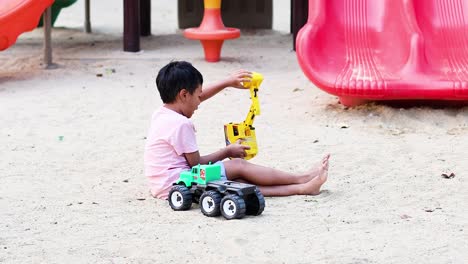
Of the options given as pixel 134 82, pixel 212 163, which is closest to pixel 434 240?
pixel 212 163

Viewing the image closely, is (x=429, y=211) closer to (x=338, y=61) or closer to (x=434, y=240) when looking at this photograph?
(x=434, y=240)

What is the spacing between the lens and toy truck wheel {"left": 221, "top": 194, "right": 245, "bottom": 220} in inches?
150

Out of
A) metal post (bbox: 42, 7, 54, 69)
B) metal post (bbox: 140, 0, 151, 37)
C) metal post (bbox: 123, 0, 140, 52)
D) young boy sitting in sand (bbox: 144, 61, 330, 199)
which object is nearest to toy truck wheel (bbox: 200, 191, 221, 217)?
young boy sitting in sand (bbox: 144, 61, 330, 199)

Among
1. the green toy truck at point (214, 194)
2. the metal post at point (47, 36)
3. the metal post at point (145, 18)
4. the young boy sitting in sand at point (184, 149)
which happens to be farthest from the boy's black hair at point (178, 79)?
the metal post at point (145, 18)

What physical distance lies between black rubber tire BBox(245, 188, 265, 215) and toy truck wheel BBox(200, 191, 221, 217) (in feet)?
0.44

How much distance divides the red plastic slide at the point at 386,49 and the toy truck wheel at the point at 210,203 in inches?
93.1

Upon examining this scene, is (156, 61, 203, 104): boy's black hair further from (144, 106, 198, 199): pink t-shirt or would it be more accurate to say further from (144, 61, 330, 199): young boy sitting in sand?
(144, 106, 198, 199): pink t-shirt

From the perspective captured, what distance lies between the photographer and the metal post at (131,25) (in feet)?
28.3

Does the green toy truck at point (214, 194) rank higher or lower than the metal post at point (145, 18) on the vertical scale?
higher

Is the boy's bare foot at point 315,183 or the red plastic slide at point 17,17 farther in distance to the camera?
the red plastic slide at point 17,17

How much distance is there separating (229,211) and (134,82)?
12.4ft

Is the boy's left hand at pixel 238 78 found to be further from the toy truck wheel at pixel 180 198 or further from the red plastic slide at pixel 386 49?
the red plastic slide at pixel 386 49

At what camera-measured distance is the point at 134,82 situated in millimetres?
7480

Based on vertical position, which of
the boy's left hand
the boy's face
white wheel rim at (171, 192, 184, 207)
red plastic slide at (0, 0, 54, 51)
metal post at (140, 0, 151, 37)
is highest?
the boy's left hand
